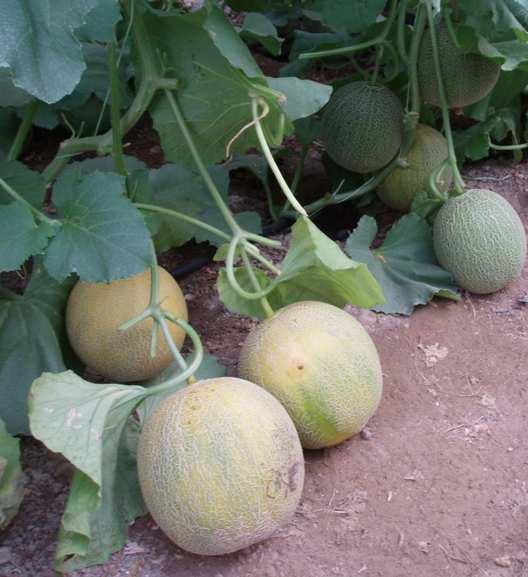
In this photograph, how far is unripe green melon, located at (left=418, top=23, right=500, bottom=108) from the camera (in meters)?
2.62

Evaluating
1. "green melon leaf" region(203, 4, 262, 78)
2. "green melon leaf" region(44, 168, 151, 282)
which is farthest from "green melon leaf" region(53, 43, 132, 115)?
"green melon leaf" region(44, 168, 151, 282)

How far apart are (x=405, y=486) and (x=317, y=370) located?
1.10 feet

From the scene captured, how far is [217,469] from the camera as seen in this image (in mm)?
1514

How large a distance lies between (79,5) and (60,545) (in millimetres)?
975

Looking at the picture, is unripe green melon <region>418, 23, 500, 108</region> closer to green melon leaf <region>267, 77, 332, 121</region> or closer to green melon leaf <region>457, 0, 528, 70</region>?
green melon leaf <region>457, 0, 528, 70</region>

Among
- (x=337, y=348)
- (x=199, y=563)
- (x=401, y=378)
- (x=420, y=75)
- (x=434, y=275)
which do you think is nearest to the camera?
(x=199, y=563)

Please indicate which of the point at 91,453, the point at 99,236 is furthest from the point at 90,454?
the point at 99,236

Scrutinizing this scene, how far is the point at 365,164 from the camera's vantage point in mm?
2811

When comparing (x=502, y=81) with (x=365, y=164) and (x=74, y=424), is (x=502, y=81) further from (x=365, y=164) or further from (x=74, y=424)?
(x=74, y=424)

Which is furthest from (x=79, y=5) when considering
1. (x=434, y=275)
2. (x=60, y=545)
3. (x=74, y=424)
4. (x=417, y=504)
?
(x=434, y=275)

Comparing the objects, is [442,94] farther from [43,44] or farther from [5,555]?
[5,555]

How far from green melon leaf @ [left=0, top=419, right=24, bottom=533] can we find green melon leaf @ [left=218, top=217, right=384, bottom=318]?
1.83ft

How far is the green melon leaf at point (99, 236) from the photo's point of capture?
1731 millimetres

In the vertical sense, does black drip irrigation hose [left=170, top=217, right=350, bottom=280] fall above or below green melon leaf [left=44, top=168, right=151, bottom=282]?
below
